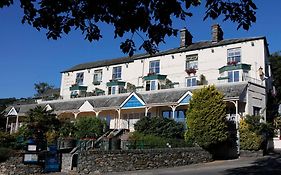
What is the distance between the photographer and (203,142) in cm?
2652

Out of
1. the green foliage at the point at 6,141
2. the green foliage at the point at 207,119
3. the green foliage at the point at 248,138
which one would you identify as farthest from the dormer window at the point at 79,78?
the green foliage at the point at 248,138

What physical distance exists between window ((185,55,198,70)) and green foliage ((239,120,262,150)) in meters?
11.4

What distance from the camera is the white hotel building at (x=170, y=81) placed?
107ft

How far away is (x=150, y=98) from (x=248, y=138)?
11.8 m

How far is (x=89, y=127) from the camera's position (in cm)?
3544

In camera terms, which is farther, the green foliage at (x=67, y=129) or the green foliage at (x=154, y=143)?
the green foliage at (x=67, y=129)

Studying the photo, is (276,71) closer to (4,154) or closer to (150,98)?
(150,98)

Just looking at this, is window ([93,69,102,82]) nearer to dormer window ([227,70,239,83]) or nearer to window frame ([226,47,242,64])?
window frame ([226,47,242,64])

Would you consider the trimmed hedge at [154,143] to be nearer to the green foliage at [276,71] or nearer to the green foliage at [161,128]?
the green foliage at [161,128]

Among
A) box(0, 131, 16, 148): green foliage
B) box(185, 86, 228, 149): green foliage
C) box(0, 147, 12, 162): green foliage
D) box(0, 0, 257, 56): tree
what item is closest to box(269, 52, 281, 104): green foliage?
box(185, 86, 228, 149): green foliage

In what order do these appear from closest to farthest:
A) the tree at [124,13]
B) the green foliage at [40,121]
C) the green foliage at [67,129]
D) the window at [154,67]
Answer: the tree at [124,13], the green foliage at [40,121], the green foliage at [67,129], the window at [154,67]

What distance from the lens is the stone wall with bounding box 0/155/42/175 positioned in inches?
853

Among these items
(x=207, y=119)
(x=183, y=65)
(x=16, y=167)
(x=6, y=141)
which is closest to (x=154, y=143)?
(x=207, y=119)

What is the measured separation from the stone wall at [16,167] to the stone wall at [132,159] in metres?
3.06
